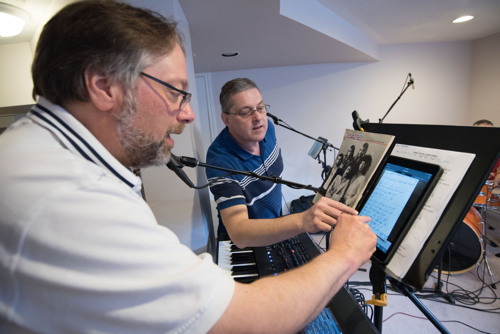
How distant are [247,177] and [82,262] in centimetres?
98

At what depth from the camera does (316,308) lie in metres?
0.49

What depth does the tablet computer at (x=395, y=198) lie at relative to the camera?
58 cm

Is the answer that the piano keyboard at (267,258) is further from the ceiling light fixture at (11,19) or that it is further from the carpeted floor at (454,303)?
the ceiling light fixture at (11,19)

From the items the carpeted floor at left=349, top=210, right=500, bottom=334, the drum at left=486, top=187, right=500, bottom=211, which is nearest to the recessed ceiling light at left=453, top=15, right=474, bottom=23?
the drum at left=486, top=187, right=500, bottom=211

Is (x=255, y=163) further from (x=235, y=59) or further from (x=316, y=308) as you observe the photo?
(x=235, y=59)

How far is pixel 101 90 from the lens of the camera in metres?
0.53

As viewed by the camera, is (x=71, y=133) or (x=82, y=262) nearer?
(x=82, y=262)

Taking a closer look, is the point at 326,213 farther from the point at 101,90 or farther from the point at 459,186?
the point at 101,90

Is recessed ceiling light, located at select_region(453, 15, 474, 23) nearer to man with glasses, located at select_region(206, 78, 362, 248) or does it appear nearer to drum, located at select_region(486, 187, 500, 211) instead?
drum, located at select_region(486, 187, 500, 211)

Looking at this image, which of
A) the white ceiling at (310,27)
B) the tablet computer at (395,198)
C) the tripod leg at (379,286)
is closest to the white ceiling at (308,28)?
the white ceiling at (310,27)

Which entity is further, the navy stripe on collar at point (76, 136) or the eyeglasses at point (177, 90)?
the eyeglasses at point (177, 90)

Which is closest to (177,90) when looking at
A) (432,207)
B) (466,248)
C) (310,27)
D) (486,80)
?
(432,207)

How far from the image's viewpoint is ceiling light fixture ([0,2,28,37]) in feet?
3.91

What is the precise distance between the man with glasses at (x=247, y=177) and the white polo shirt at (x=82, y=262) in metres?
0.51
